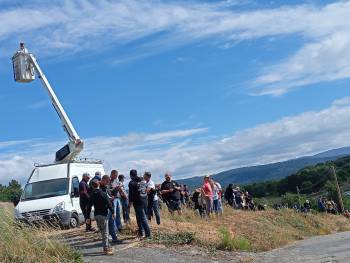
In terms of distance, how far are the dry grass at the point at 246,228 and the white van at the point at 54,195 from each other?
9.52 feet

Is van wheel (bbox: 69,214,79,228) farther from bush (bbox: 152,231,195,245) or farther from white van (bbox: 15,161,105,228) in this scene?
bush (bbox: 152,231,195,245)

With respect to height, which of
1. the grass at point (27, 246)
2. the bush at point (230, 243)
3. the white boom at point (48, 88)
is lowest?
the bush at point (230, 243)

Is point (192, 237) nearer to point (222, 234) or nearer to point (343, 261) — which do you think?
point (222, 234)

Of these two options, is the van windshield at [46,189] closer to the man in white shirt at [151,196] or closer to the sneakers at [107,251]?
the man in white shirt at [151,196]

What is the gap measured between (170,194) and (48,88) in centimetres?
718

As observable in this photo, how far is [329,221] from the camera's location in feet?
101

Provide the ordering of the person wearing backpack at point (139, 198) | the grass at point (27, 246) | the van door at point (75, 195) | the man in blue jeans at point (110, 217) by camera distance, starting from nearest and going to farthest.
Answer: the grass at point (27, 246) < the man in blue jeans at point (110, 217) < the person wearing backpack at point (139, 198) < the van door at point (75, 195)

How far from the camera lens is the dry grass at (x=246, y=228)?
16.4 metres

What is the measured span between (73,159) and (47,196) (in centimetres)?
281

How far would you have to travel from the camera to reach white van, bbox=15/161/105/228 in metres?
18.0

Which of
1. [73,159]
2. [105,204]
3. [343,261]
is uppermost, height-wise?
[73,159]

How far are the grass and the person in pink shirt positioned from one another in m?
10.0

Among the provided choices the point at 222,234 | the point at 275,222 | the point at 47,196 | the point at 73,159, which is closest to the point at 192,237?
the point at 222,234

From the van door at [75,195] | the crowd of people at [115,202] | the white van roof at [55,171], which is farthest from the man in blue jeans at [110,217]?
the white van roof at [55,171]
